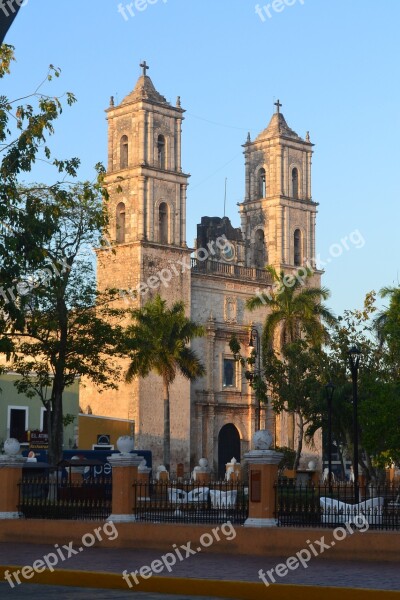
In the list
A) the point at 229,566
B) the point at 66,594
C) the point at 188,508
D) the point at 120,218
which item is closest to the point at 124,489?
the point at 188,508

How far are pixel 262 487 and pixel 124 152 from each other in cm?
4370

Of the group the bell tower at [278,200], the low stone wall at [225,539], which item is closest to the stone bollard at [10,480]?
the low stone wall at [225,539]

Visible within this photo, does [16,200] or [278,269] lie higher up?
[278,269]

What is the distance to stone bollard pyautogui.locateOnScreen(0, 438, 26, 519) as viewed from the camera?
21234 millimetres

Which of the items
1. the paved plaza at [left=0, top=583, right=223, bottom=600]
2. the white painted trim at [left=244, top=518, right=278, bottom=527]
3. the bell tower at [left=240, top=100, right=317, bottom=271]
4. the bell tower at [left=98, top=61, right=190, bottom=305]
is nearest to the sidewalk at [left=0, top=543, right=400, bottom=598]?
the paved plaza at [left=0, top=583, right=223, bottom=600]

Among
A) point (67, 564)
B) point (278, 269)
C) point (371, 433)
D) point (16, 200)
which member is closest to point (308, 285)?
point (278, 269)

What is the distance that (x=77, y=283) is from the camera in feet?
111

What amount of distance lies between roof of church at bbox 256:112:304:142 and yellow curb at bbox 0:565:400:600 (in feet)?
179

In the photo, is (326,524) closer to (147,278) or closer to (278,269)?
(147,278)

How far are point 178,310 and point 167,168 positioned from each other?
1080 cm

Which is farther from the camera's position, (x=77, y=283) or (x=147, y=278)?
(x=147, y=278)

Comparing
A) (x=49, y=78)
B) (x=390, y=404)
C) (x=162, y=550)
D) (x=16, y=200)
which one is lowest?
(x=162, y=550)

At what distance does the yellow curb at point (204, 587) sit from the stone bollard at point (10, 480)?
6.01 meters

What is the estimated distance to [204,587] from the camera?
1384cm
